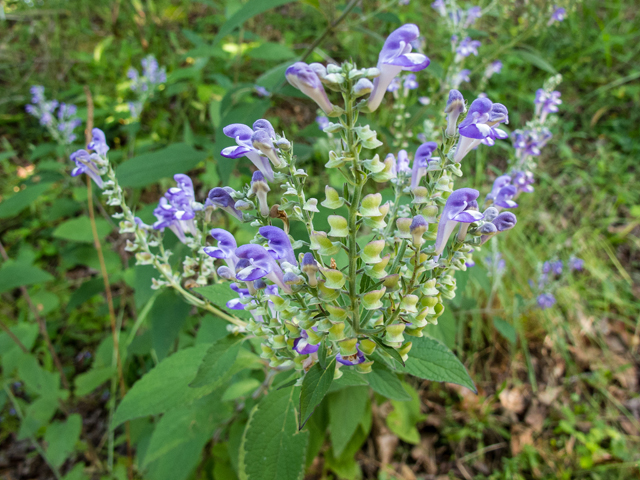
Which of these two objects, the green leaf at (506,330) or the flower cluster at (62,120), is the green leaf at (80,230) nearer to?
the flower cluster at (62,120)

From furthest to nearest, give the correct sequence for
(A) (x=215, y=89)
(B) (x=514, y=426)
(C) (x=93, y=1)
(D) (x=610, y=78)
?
(C) (x=93, y=1), (D) (x=610, y=78), (A) (x=215, y=89), (B) (x=514, y=426)

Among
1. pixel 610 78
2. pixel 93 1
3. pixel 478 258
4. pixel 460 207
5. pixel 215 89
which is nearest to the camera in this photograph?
pixel 460 207

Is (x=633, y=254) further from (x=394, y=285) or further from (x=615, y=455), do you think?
(x=394, y=285)

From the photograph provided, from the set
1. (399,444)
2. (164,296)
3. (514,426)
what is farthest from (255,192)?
(514,426)

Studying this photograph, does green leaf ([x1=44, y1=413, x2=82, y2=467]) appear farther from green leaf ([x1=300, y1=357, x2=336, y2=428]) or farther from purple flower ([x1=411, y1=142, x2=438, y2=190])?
purple flower ([x1=411, y1=142, x2=438, y2=190])

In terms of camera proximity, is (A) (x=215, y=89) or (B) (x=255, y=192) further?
(A) (x=215, y=89)

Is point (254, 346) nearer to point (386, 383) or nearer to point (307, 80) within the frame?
point (386, 383)
